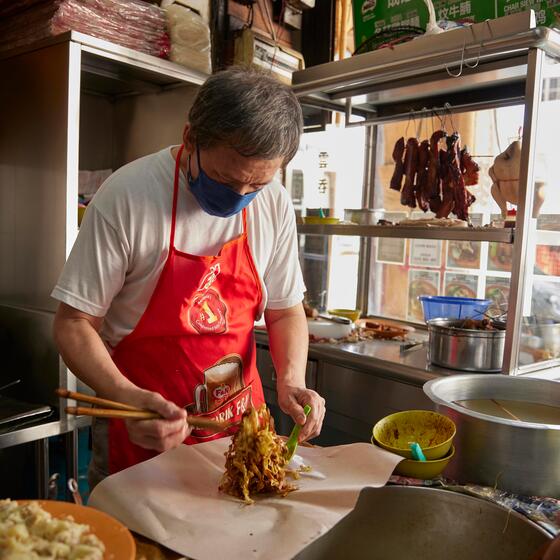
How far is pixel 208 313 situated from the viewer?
1697 mm

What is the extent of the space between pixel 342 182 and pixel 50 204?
6.36 ft

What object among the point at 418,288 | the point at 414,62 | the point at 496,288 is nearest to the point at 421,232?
the point at 414,62

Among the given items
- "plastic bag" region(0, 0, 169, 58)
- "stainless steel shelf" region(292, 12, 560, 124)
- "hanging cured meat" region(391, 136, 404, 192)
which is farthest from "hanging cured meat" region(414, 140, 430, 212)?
"plastic bag" region(0, 0, 169, 58)

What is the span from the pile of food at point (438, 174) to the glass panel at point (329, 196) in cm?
72

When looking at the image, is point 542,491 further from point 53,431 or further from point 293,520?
point 53,431

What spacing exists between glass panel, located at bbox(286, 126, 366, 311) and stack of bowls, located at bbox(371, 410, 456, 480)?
2.24 meters

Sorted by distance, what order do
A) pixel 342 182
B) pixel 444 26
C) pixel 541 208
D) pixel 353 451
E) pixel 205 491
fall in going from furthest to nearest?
pixel 342 182
pixel 444 26
pixel 541 208
pixel 353 451
pixel 205 491

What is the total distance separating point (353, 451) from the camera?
1.42 meters

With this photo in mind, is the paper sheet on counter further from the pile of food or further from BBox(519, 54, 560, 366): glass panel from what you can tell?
the pile of food

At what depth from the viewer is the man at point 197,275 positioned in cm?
143

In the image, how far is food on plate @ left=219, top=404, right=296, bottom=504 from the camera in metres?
1.26

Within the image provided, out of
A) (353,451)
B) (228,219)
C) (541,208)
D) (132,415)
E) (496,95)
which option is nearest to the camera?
(132,415)

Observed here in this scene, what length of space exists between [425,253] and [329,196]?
73 centimetres

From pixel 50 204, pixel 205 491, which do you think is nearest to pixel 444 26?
pixel 50 204
